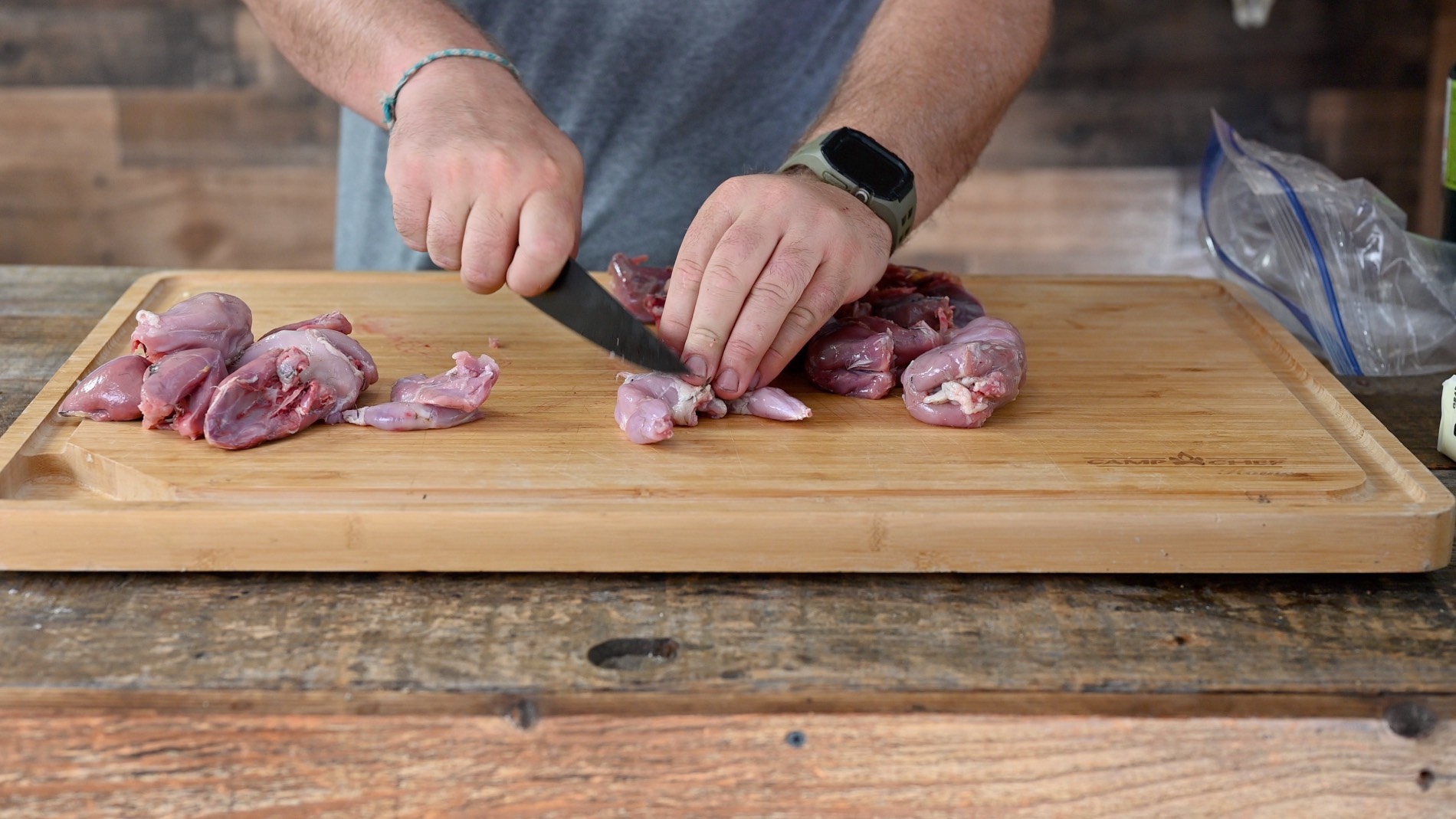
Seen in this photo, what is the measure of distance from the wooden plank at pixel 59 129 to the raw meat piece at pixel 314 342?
372cm

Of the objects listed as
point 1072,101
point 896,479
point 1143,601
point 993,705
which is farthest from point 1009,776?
point 1072,101

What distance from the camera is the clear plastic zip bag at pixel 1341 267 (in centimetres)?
230

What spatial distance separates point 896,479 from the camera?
164 centimetres

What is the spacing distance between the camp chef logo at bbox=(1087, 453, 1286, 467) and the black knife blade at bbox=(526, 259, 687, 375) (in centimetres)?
60

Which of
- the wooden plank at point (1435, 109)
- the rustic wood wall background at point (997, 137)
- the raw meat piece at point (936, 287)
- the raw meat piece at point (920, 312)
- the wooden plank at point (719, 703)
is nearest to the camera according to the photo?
the wooden plank at point (719, 703)

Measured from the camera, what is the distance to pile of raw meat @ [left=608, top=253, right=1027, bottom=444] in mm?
1798

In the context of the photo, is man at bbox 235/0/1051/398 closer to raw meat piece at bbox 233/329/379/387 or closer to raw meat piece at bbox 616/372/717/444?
raw meat piece at bbox 616/372/717/444

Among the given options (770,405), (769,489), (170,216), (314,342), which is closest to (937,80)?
(770,405)

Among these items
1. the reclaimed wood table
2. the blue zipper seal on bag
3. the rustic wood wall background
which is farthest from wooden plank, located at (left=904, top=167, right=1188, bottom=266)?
the reclaimed wood table

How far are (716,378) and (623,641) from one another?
533 millimetres

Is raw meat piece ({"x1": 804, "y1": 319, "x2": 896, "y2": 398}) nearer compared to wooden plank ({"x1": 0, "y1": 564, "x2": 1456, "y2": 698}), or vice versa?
wooden plank ({"x1": 0, "y1": 564, "x2": 1456, "y2": 698})

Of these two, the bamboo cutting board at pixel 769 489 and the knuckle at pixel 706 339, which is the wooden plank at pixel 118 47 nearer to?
the bamboo cutting board at pixel 769 489

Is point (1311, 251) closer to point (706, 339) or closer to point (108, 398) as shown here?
point (706, 339)

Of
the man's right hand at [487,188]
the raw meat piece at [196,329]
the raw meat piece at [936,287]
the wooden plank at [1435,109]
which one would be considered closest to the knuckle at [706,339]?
the man's right hand at [487,188]
